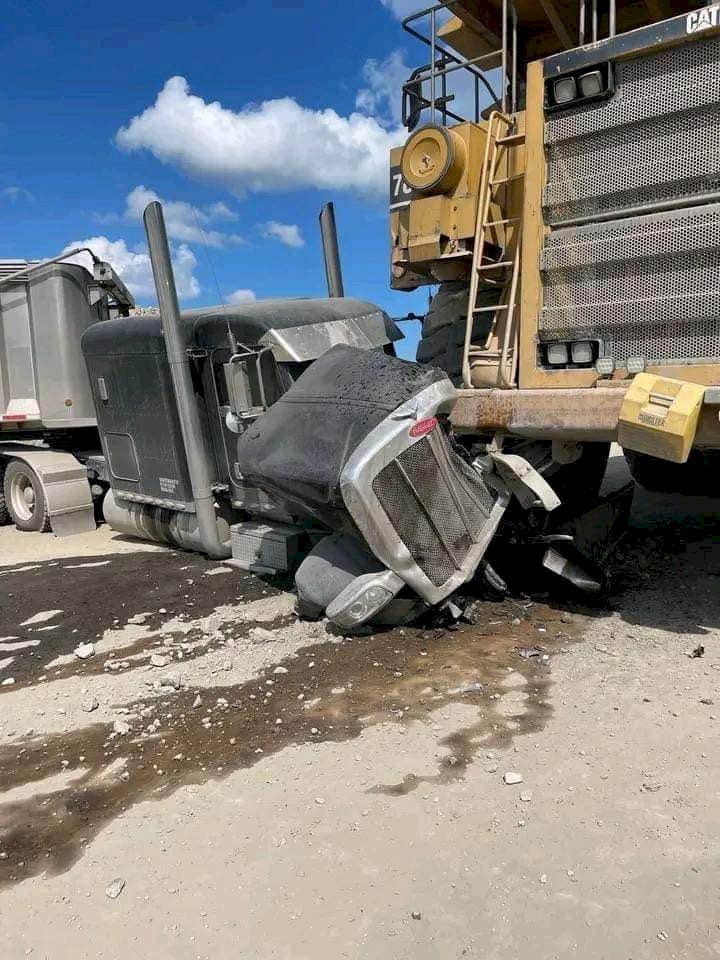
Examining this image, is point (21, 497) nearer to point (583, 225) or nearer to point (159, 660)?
point (159, 660)

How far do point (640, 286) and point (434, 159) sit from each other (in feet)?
4.70

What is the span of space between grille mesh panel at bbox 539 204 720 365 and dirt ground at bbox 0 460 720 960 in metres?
1.47

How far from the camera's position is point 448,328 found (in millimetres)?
5074

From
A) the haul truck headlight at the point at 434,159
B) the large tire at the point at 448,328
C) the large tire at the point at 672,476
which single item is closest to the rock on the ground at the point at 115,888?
the large tire at the point at 448,328

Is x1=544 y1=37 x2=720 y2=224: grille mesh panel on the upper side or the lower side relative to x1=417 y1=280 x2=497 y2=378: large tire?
upper

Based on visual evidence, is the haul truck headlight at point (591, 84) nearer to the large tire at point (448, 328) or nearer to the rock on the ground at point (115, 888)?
the large tire at point (448, 328)

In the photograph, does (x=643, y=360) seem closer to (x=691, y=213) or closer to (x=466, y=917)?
(x=691, y=213)

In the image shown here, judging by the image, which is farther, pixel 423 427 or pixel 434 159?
pixel 434 159

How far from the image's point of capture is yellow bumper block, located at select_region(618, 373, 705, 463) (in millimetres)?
3289

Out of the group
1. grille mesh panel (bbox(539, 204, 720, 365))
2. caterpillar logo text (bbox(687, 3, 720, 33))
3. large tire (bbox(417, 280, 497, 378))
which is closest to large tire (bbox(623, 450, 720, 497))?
large tire (bbox(417, 280, 497, 378))

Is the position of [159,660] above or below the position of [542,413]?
below

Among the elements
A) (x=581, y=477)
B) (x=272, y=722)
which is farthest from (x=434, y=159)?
(x=272, y=722)

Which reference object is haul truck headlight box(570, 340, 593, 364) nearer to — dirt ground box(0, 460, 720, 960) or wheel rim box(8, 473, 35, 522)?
dirt ground box(0, 460, 720, 960)

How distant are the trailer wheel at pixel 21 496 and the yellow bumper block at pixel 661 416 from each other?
673 cm
